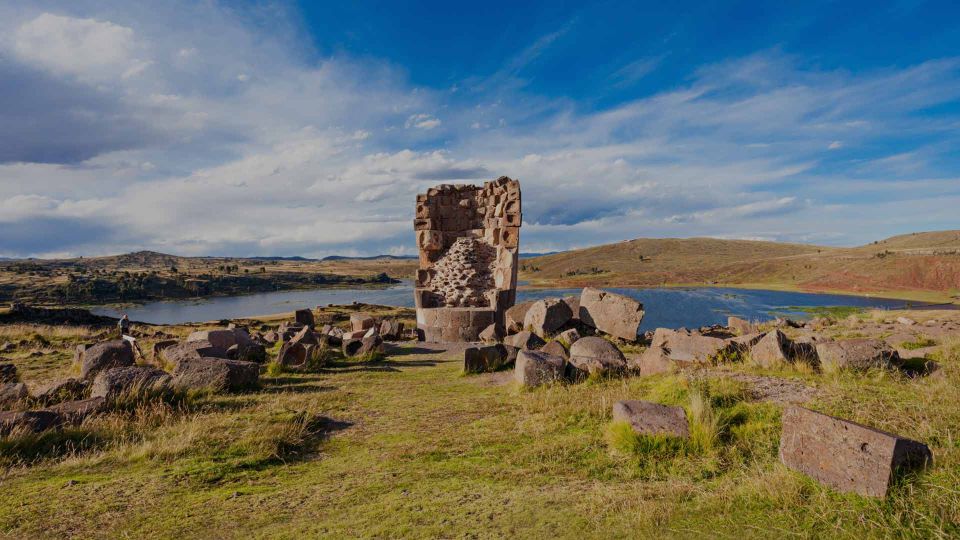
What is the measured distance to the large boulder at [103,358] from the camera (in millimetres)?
9448

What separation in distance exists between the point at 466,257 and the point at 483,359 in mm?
8782

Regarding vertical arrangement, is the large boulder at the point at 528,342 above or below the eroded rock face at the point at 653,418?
below

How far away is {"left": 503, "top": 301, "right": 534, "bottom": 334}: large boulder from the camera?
1578 cm

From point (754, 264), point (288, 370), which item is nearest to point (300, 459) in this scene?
point (288, 370)

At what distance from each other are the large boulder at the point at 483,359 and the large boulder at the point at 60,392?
6.77 meters

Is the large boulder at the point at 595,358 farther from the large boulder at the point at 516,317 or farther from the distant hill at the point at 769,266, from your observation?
the distant hill at the point at 769,266

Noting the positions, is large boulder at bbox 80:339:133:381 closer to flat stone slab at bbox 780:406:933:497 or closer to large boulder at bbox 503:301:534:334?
large boulder at bbox 503:301:534:334

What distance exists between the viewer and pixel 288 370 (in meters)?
10.7

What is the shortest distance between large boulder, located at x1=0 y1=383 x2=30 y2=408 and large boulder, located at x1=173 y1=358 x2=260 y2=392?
1994 mm

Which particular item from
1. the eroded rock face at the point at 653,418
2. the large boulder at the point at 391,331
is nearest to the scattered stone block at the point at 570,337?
the large boulder at the point at 391,331

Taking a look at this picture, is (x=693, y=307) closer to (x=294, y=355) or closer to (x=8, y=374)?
(x=294, y=355)

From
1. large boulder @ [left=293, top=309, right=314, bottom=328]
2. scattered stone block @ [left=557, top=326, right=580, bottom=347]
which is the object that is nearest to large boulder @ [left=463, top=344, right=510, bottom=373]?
scattered stone block @ [left=557, top=326, right=580, bottom=347]

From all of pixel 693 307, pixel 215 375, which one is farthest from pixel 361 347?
pixel 693 307

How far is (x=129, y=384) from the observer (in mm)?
7262
